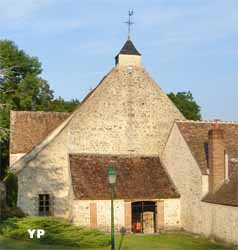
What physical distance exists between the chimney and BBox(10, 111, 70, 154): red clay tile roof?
15.4m

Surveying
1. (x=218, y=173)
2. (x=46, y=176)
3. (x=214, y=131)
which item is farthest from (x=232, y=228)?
(x=46, y=176)

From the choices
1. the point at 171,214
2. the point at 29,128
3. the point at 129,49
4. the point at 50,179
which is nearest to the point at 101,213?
the point at 50,179

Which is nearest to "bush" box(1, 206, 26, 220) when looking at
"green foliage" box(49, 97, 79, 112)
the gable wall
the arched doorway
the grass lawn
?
the gable wall

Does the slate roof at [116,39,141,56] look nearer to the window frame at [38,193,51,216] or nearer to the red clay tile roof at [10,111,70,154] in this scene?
the red clay tile roof at [10,111,70,154]

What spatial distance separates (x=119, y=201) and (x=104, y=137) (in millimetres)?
4510

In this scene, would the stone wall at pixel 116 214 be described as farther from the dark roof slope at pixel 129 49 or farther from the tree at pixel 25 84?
the tree at pixel 25 84

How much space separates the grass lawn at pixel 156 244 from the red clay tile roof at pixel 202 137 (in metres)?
3.86

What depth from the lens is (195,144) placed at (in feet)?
96.5

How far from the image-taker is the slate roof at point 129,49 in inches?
1312

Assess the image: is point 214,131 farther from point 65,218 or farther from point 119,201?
point 65,218

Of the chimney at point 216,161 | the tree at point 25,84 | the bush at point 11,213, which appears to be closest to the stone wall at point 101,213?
the bush at point 11,213

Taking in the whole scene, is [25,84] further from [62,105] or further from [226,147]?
[226,147]

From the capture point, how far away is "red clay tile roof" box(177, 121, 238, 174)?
93.6 feet

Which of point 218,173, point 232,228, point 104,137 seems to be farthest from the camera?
point 104,137
